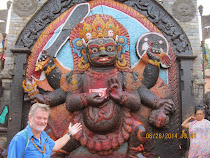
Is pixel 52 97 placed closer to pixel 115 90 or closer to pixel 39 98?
pixel 39 98

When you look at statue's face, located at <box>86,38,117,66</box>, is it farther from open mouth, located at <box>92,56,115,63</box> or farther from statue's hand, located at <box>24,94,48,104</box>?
statue's hand, located at <box>24,94,48,104</box>

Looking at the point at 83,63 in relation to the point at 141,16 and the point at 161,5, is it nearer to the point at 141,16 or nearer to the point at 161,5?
the point at 141,16

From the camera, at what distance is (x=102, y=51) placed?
5828 mm

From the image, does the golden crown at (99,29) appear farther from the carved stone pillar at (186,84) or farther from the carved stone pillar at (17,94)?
the carved stone pillar at (186,84)

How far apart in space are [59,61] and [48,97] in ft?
3.97

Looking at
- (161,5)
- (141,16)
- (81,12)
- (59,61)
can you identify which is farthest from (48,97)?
(161,5)

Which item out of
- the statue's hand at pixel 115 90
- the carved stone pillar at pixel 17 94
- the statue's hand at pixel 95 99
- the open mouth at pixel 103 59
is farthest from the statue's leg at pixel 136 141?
the carved stone pillar at pixel 17 94

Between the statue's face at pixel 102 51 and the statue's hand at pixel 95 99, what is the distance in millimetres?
968

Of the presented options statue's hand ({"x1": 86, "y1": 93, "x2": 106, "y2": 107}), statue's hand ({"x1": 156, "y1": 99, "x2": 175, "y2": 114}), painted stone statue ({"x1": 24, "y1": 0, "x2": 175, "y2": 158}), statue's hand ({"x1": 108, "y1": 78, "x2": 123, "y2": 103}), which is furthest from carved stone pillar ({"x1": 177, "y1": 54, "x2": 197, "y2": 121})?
statue's hand ({"x1": 86, "y1": 93, "x2": 106, "y2": 107})

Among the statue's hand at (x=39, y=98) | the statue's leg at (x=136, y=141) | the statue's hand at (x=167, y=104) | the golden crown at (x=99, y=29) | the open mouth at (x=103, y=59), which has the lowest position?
the statue's leg at (x=136, y=141)

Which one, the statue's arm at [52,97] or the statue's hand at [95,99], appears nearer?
the statue's hand at [95,99]

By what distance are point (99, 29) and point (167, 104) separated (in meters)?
2.74

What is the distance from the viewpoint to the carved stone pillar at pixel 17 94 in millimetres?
6141

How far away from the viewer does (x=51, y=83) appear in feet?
20.7
